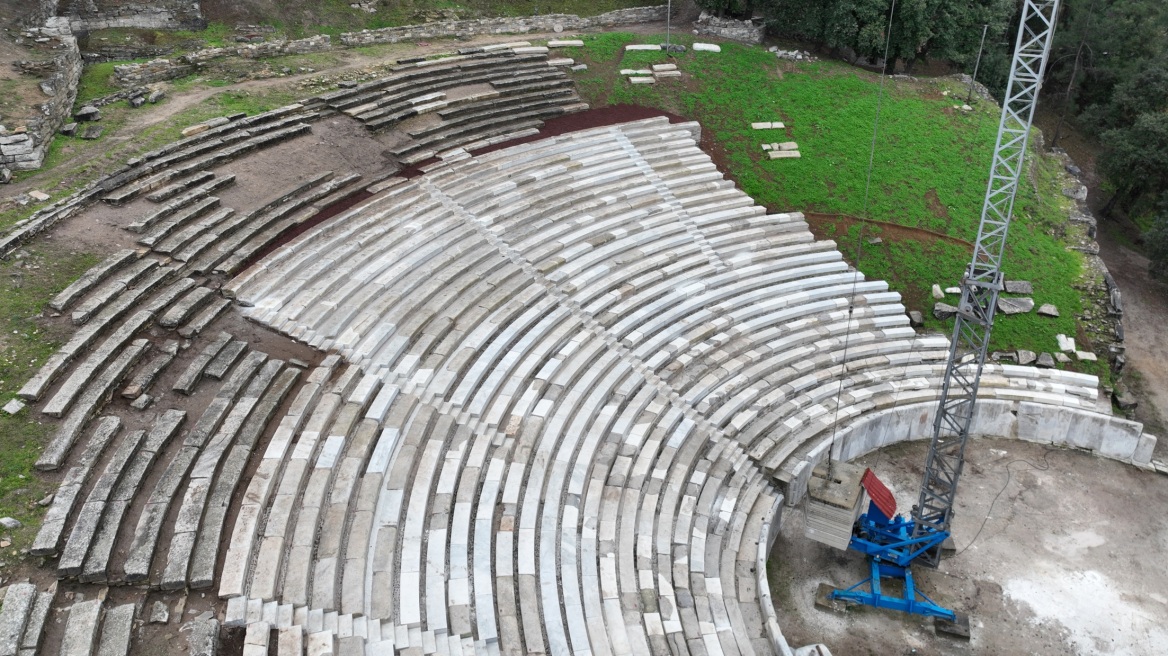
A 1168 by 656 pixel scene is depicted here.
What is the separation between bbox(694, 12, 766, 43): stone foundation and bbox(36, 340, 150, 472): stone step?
3045cm

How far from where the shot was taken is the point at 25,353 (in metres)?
14.8

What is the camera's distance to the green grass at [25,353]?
1236 centimetres

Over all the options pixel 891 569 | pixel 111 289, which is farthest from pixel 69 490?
pixel 891 569

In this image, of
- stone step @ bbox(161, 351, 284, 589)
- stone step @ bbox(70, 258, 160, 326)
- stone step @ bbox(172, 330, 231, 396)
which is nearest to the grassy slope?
stone step @ bbox(161, 351, 284, 589)

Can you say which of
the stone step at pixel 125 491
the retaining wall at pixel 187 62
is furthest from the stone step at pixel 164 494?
the retaining wall at pixel 187 62

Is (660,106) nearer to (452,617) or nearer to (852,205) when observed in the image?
(852,205)

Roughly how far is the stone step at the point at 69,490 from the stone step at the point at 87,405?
0.26m

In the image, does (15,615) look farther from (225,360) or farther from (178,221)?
(178,221)

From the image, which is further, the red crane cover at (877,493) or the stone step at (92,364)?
the red crane cover at (877,493)

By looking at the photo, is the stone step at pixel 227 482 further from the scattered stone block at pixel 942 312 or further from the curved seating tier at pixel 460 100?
the scattered stone block at pixel 942 312

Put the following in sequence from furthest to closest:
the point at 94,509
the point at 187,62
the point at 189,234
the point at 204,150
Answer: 1. the point at 187,62
2. the point at 204,150
3. the point at 189,234
4. the point at 94,509

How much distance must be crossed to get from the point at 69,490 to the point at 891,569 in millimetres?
16287

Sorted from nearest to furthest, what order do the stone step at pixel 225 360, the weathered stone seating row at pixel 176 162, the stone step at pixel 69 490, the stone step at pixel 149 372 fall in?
the stone step at pixel 69 490 → the stone step at pixel 149 372 → the stone step at pixel 225 360 → the weathered stone seating row at pixel 176 162

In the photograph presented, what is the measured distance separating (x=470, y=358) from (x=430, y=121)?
1209cm
